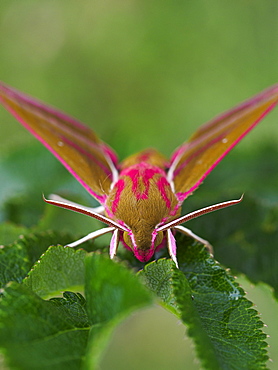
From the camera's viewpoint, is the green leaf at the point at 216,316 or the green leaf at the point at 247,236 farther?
the green leaf at the point at 247,236

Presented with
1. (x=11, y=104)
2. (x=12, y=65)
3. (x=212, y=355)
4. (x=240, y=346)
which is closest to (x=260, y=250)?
(x=240, y=346)

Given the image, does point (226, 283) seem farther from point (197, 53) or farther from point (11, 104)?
point (197, 53)

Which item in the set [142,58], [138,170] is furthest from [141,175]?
[142,58]

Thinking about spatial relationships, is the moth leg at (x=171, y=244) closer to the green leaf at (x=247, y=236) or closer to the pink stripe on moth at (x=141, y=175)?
the pink stripe on moth at (x=141, y=175)

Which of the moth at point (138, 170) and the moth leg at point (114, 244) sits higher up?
the moth at point (138, 170)

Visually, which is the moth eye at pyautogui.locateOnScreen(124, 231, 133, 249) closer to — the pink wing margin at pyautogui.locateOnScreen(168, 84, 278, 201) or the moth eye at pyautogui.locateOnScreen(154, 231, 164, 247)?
the moth eye at pyautogui.locateOnScreen(154, 231, 164, 247)

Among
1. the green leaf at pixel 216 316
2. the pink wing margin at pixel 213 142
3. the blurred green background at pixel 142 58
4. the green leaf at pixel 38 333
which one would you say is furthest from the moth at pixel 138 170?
the blurred green background at pixel 142 58

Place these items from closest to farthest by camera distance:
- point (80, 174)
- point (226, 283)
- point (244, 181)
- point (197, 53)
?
point (226, 283)
point (80, 174)
point (244, 181)
point (197, 53)
